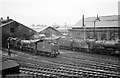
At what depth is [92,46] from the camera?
958 inches

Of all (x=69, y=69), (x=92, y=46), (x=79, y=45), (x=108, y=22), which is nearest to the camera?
(x=69, y=69)

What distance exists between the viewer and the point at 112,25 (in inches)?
1378

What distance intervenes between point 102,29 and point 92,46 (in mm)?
14212

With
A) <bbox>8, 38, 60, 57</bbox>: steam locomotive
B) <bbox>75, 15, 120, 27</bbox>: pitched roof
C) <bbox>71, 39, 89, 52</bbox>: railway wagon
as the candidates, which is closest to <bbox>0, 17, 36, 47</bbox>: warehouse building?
<bbox>8, 38, 60, 57</bbox>: steam locomotive

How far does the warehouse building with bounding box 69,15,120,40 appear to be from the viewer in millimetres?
33906

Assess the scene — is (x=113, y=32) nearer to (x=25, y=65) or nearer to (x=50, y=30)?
(x=50, y=30)

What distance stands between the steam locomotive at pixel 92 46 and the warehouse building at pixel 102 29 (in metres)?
6.83

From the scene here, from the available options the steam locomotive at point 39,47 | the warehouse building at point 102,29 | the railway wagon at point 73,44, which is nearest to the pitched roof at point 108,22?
the warehouse building at point 102,29

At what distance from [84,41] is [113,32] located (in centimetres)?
1349

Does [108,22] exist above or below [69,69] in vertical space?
above

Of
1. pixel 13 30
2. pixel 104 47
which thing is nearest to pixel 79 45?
pixel 104 47

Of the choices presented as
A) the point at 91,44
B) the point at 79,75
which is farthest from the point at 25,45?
the point at 79,75

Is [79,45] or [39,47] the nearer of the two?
[39,47]

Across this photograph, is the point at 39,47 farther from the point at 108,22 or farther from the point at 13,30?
the point at 108,22
